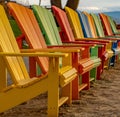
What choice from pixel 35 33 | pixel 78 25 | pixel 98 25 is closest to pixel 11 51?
pixel 35 33

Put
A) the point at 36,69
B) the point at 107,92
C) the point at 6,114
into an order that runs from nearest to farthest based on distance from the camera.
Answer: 1. the point at 6,114
2. the point at 36,69
3. the point at 107,92

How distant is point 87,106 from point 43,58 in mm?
717

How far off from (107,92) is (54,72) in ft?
6.37

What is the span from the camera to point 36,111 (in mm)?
4500

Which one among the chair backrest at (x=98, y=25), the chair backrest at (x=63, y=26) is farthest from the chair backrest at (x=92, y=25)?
the chair backrest at (x=63, y=26)

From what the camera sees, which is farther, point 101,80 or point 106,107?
point 101,80

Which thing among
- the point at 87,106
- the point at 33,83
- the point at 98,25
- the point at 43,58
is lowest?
the point at 87,106

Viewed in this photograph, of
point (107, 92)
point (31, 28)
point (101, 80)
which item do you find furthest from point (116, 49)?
point (31, 28)

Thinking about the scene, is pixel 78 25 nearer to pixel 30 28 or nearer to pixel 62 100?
pixel 30 28

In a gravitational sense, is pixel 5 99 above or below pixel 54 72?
below

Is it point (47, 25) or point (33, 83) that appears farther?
point (47, 25)

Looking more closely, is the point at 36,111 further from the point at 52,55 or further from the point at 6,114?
A: the point at 52,55

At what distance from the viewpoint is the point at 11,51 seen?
4570mm

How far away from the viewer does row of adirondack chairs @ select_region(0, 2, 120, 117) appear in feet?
13.0
